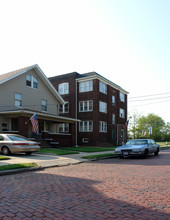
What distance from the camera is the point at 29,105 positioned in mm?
24703

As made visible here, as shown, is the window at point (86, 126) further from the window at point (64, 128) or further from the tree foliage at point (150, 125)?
the tree foliage at point (150, 125)

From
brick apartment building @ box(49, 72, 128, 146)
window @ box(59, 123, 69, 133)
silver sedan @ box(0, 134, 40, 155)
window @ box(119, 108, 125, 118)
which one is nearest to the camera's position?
silver sedan @ box(0, 134, 40, 155)

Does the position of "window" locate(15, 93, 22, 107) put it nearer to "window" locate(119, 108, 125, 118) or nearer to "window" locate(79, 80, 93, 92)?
"window" locate(79, 80, 93, 92)

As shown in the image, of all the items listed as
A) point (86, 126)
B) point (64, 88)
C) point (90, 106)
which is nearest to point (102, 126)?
point (86, 126)

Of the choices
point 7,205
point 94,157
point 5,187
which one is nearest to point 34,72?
point 94,157

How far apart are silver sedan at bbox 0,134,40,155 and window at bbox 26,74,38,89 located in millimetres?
11348

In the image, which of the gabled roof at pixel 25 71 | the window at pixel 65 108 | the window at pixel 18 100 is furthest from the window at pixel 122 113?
the window at pixel 18 100

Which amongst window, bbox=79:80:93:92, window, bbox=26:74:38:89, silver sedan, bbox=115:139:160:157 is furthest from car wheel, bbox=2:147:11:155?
window, bbox=79:80:93:92

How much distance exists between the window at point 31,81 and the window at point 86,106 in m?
8.97

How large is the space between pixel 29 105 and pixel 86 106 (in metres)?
10.2

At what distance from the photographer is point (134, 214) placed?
4.21 meters

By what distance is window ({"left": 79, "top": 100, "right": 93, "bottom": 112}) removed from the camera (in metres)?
32.2

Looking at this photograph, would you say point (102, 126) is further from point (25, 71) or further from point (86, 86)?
point (25, 71)

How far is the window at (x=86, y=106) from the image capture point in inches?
1268
